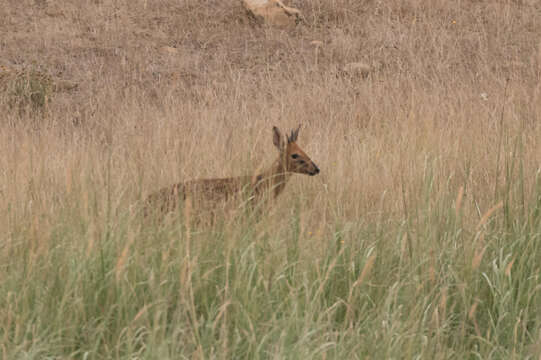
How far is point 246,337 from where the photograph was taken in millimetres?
2756

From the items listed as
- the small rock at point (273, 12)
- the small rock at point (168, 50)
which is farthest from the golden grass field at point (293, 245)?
the small rock at point (273, 12)

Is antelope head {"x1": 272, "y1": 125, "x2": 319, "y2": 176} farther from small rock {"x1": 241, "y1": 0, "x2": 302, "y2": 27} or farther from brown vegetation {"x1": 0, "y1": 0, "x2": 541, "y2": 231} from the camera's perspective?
small rock {"x1": 241, "y1": 0, "x2": 302, "y2": 27}

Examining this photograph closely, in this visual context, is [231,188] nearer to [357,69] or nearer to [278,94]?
[278,94]

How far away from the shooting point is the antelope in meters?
3.78

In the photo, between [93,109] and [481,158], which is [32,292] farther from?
[93,109]

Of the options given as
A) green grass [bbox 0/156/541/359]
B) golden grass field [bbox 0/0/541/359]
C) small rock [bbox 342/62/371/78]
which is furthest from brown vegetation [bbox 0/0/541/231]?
green grass [bbox 0/156/541/359]

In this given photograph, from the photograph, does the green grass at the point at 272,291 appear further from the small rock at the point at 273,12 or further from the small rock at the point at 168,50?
the small rock at the point at 273,12

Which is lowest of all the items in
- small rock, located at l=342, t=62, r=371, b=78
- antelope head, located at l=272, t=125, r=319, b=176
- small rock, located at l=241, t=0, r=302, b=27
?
small rock, located at l=342, t=62, r=371, b=78

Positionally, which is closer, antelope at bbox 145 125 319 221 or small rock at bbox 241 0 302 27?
antelope at bbox 145 125 319 221

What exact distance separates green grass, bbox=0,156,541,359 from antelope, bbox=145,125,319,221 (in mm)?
276

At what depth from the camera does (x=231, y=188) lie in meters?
4.33

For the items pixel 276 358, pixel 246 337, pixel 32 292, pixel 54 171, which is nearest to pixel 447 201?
pixel 246 337

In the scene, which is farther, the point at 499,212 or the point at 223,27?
the point at 223,27

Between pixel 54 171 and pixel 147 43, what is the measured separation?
792 cm
